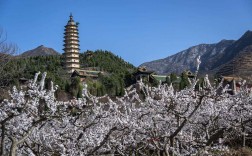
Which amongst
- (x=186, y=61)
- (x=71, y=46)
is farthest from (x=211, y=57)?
(x=71, y=46)

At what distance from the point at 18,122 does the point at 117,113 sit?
1.79 m

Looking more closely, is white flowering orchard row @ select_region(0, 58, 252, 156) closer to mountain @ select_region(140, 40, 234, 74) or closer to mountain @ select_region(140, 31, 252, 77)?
mountain @ select_region(140, 31, 252, 77)

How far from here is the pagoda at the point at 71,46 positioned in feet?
225

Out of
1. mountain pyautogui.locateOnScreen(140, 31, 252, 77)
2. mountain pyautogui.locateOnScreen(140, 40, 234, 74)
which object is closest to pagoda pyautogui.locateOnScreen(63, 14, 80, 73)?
mountain pyautogui.locateOnScreen(140, 31, 252, 77)

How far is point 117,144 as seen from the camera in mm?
6477

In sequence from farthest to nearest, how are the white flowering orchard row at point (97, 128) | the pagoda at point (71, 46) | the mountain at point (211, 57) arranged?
1. the mountain at point (211, 57)
2. the pagoda at point (71, 46)
3. the white flowering orchard row at point (97, 128)

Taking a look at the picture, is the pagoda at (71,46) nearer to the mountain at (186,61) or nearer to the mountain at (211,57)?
the mountain at (211,57)

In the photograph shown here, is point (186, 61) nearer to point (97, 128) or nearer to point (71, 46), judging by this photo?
point (71, 46)

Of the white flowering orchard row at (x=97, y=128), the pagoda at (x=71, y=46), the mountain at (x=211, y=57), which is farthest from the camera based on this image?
the mountain at (x=211, y=57)

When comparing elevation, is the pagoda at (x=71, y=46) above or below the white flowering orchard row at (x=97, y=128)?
above

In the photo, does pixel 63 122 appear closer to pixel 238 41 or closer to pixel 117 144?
pixel 117 144

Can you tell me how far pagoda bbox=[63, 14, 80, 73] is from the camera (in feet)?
225

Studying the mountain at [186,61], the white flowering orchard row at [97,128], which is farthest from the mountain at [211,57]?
the white flowering orchard row at [97,128]

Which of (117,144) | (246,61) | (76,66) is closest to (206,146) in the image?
(117,144)
